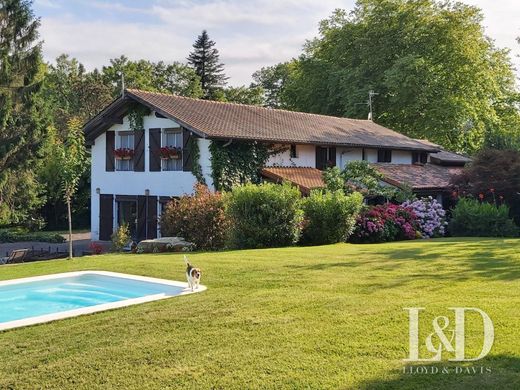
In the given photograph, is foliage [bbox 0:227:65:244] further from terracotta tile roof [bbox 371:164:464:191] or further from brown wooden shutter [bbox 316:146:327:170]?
terracotta tile roof [bbox 371:164:464:191]

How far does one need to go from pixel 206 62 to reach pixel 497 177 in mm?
44212

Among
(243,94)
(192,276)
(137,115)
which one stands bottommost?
(192,276)

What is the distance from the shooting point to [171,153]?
2261cm

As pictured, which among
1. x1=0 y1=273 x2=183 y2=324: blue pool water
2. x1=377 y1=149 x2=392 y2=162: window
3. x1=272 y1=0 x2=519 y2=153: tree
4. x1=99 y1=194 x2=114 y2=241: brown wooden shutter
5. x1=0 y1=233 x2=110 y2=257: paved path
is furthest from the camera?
x1=272 y1=0 x2=519 y2=153: tree

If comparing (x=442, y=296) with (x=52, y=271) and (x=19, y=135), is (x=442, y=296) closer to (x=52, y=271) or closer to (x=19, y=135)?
(x=52, y=271)

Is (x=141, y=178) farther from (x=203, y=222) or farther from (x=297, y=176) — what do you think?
(x=203, y=222)

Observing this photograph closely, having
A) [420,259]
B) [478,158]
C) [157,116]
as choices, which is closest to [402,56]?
[478,158]

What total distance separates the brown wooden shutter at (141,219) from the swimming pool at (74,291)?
12.4 m

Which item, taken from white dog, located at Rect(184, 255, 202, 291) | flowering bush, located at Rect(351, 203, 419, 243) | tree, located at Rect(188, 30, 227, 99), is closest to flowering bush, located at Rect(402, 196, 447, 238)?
flowering bush, located at Rect(351, 203, 419, 243)

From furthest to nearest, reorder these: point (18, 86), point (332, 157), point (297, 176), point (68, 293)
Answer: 1. point (18, 86)
2. point (332, 157)
3. point (297, 176)
4. point (68, 293)

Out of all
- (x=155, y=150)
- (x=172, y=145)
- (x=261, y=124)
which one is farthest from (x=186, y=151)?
(x=261, y=124)

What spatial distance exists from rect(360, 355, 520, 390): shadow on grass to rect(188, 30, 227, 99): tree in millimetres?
57830

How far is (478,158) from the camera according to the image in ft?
78.4

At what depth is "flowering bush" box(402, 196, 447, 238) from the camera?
21516 mm
